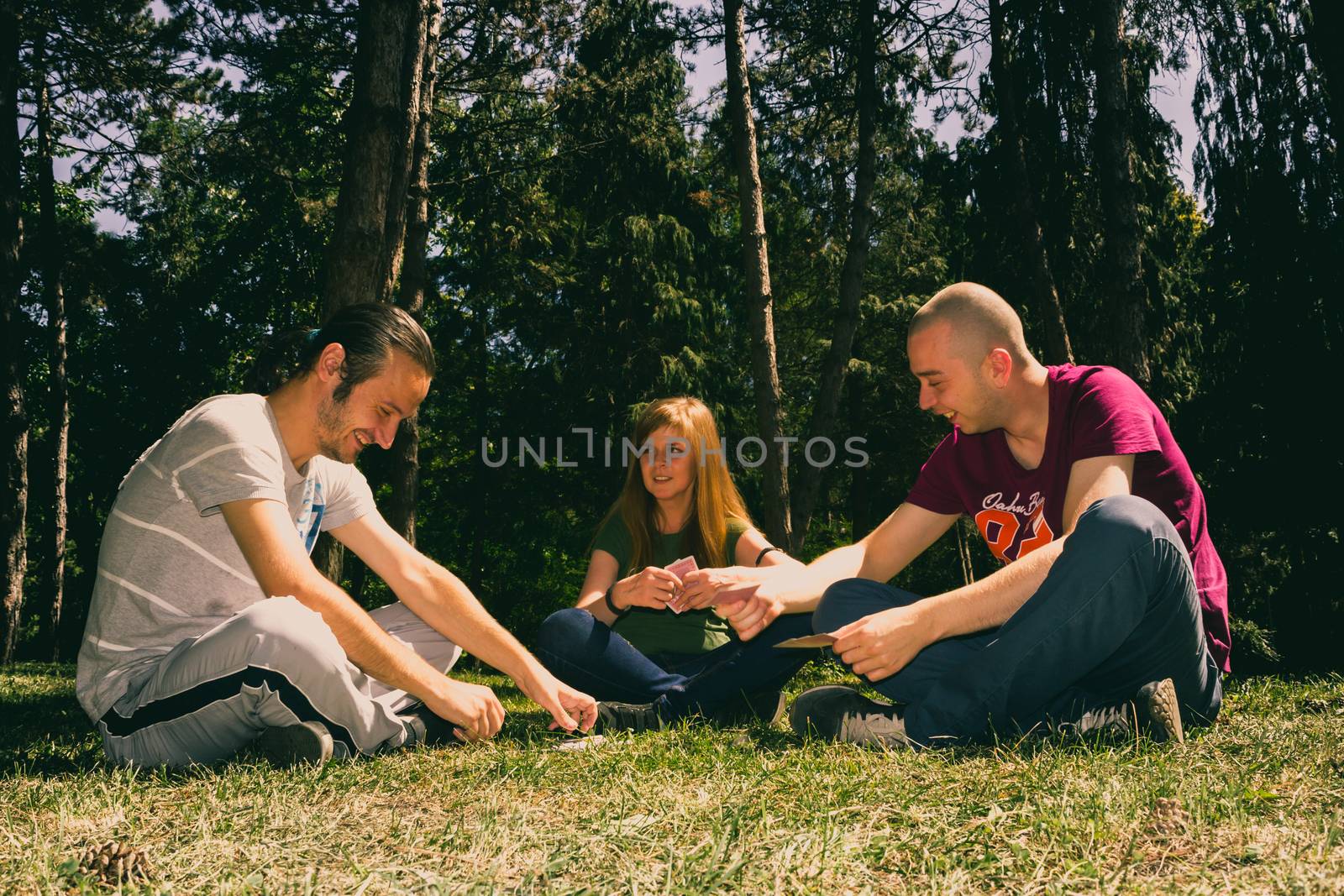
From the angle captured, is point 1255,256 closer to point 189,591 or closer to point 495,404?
point 189,591

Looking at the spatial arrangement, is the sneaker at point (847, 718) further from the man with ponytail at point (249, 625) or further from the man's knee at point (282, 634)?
the man's knee at point (282, 634)

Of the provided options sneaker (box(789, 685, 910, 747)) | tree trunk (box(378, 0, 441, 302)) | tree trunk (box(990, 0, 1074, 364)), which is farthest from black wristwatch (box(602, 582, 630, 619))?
tree trunk (box(990, 0, 1074, 364))

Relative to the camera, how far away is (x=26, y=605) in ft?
92.7

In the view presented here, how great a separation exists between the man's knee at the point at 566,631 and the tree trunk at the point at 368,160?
284 centimetres

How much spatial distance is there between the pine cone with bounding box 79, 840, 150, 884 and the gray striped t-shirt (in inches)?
52.0

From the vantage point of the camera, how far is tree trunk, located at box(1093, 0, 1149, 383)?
31.3 feet

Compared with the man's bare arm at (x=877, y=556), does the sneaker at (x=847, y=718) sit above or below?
below

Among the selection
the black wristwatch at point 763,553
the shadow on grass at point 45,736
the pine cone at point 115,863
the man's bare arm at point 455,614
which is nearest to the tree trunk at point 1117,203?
the black wristwatch at point 763,553

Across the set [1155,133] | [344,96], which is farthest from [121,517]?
[1155,133]

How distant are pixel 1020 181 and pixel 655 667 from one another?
9661 millimetres

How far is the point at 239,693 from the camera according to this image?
3008mm

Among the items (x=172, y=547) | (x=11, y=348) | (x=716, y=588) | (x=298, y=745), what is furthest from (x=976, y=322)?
(x=11, y=348)

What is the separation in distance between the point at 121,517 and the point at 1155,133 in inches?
473

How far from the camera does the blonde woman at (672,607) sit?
4090 mm
